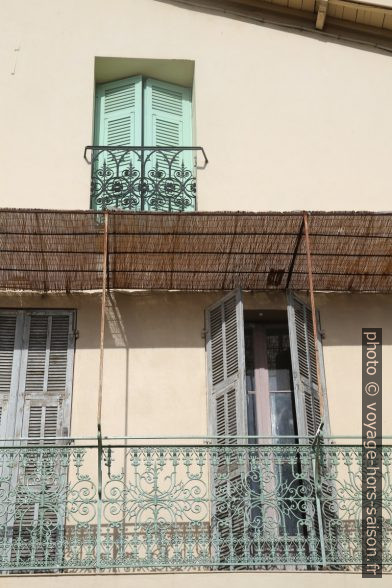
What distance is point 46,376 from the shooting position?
9164 mm

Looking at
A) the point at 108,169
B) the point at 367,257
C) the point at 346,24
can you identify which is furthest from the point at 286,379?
the point at 346,24

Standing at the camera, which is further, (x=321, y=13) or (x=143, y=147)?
(x=321, y=13)

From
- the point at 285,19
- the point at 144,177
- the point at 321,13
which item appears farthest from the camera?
the point at 285,19

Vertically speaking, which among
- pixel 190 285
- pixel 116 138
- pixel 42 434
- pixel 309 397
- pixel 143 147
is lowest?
pixel 42 434

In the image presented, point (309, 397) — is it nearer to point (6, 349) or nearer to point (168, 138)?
point (6, 349)

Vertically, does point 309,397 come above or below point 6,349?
below

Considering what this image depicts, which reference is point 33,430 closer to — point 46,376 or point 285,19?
point 46,376

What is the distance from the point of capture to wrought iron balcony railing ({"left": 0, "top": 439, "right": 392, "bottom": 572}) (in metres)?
7.92

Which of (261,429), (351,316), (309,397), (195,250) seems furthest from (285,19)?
(261,429)

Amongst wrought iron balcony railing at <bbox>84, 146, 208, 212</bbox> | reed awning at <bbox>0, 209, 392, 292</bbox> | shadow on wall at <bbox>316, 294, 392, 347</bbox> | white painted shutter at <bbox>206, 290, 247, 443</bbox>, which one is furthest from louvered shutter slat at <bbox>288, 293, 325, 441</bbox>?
wrought iron balcony railing at <bbox>84, 146, 208, 212</bbox>

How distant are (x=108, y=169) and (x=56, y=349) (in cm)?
193

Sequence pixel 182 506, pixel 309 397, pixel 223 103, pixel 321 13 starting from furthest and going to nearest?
1. pixel 321 13
2. pixel 223 103
3. pixel 309 397
4. pixel 182 506

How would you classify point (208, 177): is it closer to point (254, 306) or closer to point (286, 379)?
point (254, 306)

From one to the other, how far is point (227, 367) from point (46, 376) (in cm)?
157
